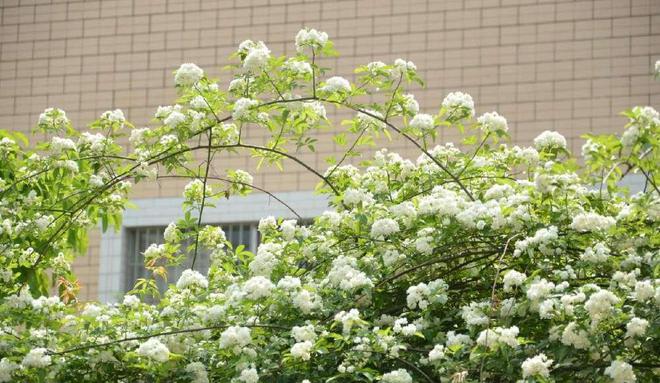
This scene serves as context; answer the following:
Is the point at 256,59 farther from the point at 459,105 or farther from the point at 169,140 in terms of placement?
the point at 459,105

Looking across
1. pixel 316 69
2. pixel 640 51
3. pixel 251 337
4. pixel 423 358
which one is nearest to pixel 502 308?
pixel 423 358

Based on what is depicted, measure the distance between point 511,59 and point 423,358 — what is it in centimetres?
520

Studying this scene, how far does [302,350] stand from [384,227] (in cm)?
68

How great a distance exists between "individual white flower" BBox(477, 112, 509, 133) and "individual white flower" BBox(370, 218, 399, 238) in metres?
0.60

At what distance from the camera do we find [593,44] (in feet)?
30.7

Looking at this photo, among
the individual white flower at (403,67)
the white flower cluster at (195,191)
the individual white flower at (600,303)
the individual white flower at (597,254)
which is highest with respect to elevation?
the individual white flower at (403,67)

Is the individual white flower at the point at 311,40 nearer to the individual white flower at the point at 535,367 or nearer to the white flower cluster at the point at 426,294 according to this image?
the white flower cluster at the point at 426,294

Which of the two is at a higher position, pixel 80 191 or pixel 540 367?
pixel 80 191

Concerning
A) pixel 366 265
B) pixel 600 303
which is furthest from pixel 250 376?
pixel 600 303

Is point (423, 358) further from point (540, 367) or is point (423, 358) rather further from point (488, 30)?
point (488, 30)

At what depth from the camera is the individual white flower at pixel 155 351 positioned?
15.3 ft

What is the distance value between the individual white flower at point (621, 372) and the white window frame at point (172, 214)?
5.47m

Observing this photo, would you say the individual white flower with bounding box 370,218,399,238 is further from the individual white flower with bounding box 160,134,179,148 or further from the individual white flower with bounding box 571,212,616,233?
the individual white flower with bounding box 160,134,179,148

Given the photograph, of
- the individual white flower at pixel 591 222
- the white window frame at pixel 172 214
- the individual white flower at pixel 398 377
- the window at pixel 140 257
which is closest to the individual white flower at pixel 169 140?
the individual white flower at pixel 398 377
